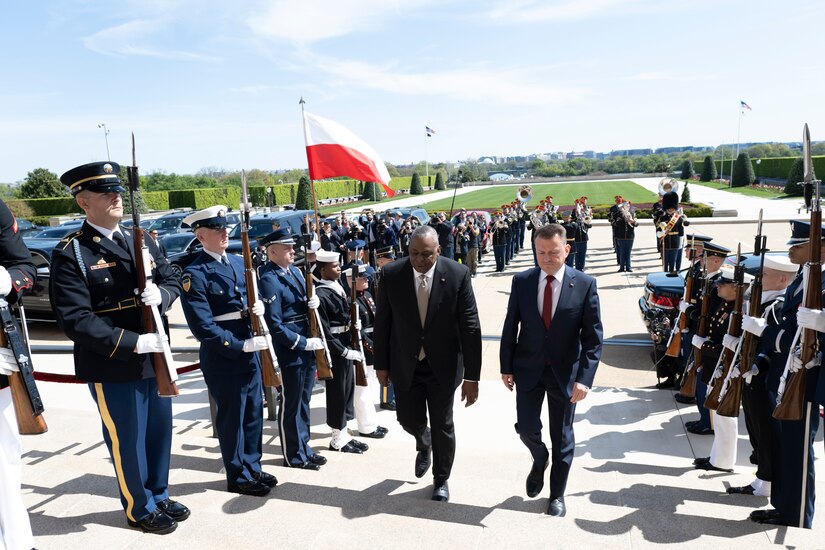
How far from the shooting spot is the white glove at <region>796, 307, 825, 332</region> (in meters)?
3.34

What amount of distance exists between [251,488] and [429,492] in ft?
3.86

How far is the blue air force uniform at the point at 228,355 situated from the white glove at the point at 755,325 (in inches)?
131

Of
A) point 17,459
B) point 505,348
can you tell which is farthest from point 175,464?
point 505,348

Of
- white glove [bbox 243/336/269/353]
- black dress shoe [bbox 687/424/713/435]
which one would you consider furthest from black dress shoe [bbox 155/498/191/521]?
black dress shoe [bbox 687/424/713/435]

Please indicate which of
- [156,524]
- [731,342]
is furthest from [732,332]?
[156,524]

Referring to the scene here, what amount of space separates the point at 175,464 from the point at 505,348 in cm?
273

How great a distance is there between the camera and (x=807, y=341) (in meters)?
3.44

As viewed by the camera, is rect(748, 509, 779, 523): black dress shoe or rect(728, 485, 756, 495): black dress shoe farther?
rect(728, 485, 756, 495): black dress shoe

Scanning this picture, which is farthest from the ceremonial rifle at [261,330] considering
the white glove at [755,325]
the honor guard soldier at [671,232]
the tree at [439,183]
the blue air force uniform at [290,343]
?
the tree at [439,183]

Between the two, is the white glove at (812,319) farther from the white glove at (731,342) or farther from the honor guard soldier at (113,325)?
the honor guard soldier at (113,325)

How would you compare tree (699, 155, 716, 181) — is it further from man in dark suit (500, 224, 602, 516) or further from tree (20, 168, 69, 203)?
man in dark suit (500, 224, 602, 516)

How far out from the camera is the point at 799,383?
11.3 feet

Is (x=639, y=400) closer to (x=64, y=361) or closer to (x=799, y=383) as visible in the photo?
(x=799, y=383)

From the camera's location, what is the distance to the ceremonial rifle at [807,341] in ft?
11.1
